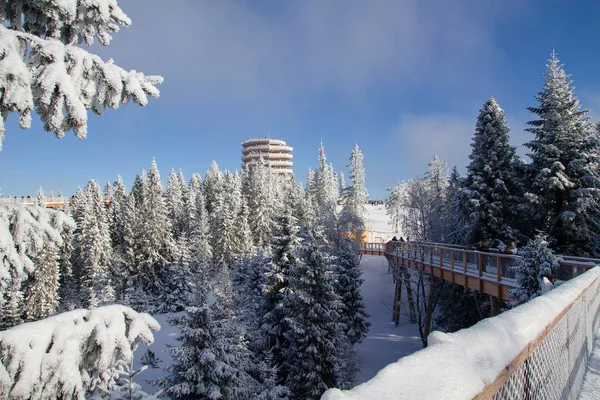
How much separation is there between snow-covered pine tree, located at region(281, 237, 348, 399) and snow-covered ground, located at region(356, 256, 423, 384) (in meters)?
5.47

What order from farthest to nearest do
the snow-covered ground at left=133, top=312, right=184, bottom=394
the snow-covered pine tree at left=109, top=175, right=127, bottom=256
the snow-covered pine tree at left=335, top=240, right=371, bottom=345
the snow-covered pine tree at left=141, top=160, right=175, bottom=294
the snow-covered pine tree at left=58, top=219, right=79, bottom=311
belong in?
1. the snow-covered pine tree at left=109, top=175, right=127, bottom=256
2. the snow-covered pine tree at left=58, top=219, right=79, bottom=311
3. the snow-covered pine tree at left=141, top=160, right=175, bottom=294
4. the snow-covered pine tree at left=335, top=240, right=371, bottom=345
5. the snow-covered ground at left=133, top=312, right=184, bottom=394

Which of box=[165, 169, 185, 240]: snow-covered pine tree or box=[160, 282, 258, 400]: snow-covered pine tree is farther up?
box=[165, 169, 185, 240]: snow-covered pine tree

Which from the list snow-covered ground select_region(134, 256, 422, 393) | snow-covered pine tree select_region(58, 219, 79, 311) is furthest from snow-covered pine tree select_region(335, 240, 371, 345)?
snow-covered pine tree select_region(58, 219, 79, 311)

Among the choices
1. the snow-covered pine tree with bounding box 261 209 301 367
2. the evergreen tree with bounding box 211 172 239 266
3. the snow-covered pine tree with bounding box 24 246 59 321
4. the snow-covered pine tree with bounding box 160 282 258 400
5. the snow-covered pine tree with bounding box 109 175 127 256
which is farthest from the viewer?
the snow-covered pine tree with bounding box 109 175 127 256

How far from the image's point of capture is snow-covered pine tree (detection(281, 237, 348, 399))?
55.8 feet

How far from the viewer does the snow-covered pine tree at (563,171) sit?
17.6 m

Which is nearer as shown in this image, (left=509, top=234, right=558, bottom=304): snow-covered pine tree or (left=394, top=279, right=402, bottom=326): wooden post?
(left=509, top=234, right=558, bottom=304): snow-covered pine tree

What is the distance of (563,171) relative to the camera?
18312 mm

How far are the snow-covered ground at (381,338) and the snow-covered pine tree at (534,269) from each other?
12.2m

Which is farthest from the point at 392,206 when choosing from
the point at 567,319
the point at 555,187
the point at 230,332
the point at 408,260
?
the point at 567,319

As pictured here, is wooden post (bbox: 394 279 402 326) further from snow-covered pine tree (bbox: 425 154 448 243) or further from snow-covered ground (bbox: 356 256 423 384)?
snow-covered pine tree (bbox: 425 154 448 243)

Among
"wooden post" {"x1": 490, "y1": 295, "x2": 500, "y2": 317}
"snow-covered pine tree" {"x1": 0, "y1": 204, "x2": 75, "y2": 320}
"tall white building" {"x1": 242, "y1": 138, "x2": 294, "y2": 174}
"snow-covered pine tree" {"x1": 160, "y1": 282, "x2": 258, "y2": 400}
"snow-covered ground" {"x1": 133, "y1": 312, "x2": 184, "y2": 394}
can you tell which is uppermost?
"tall white building" {"x1": 242, "y1": 138, "x2": 294, "y2": 174}

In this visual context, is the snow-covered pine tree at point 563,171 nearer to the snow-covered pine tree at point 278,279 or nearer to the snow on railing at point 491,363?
the snow-covered pine tree at point 278,279

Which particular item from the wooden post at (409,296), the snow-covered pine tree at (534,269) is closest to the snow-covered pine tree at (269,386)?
the snow-covered pine tree at (534,269)
